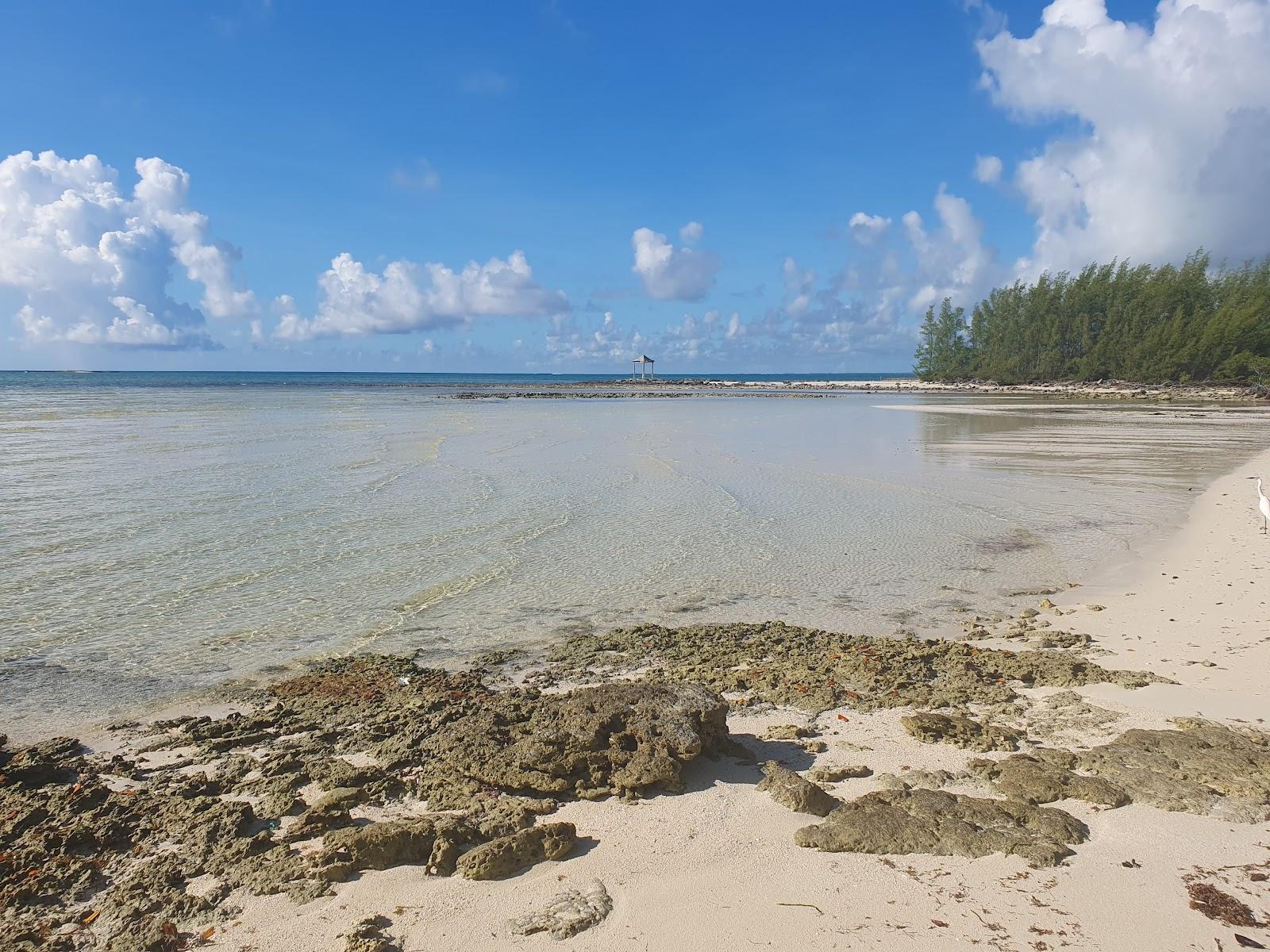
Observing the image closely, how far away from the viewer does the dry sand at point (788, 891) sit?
125 inches

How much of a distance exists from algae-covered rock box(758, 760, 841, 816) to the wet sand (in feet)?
0.09

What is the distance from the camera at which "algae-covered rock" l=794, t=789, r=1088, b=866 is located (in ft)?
12.1

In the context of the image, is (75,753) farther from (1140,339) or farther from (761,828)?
(1140,339)

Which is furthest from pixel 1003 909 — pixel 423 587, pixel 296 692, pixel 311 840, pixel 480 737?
pixel 423 587

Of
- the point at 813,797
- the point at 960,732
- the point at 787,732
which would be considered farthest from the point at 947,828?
the point at 787,732

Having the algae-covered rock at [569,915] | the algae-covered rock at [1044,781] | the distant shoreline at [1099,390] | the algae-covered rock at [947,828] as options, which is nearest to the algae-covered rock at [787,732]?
the algae-covered rock at [947,828]

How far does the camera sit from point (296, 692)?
5.95 metres

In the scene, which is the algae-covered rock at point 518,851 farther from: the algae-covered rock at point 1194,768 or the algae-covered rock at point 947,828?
the algae-covered rock at point 1194,768

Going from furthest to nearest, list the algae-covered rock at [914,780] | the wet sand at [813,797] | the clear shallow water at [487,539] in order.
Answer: the clear shallow water at [487,539] → the algae-covered rock at [914,780] → the wet sand at [813,797]

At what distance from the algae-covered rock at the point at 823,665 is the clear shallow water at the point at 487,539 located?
2.00 ft

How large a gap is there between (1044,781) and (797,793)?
4.62 feet

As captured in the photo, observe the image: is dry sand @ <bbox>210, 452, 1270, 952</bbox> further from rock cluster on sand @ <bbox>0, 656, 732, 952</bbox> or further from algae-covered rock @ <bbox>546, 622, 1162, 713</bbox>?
algae-covered rock @ <bbox>546, 622, 1162, 713</bbox>

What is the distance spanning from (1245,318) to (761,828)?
77307 mm

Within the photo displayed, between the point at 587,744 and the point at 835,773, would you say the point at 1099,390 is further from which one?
the point at 587,744
